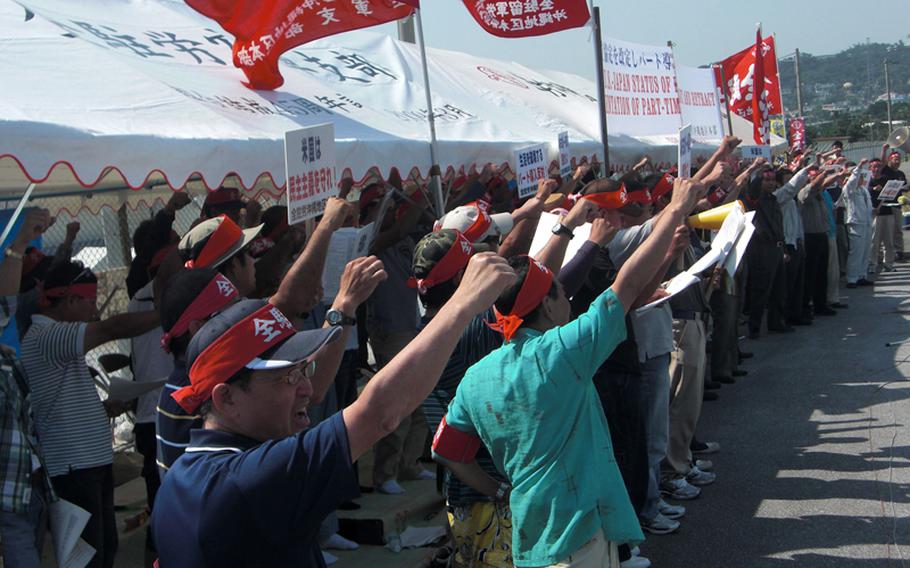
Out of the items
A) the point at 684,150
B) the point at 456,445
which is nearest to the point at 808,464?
the point at 684,150

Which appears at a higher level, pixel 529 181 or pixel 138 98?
pixel 138 98

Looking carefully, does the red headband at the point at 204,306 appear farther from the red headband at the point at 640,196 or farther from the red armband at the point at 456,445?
the red headband at the point at 640,196

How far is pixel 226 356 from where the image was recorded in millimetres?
2236

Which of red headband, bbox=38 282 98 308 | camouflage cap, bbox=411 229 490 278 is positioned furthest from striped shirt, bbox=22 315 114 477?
camouflage cap, bbox=411 229 490 278

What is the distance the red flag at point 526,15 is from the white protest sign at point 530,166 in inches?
37.6

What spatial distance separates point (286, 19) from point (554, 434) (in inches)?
148

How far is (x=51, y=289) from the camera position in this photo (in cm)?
455

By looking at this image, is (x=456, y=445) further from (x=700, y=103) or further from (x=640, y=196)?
(x=700, y=103)

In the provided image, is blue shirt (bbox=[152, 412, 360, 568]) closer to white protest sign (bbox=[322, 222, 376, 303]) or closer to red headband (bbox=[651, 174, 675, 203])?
white protest sign (bbox=[322, 222, 376, 303])

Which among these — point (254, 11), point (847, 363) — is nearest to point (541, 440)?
point (254, 11)

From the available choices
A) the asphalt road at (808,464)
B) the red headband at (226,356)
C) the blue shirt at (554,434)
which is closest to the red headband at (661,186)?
A: the asphalt road at (808,464)

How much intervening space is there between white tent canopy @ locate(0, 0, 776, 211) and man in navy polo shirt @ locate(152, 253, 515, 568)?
2.14 meters

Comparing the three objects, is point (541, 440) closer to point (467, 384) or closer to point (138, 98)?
point (467, 384)

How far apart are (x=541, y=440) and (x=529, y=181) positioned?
445 centimetres
